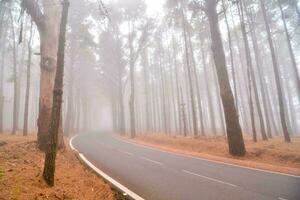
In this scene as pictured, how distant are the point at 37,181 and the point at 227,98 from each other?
11.9 meters

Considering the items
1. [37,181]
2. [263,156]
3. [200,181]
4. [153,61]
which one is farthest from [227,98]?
[153,61]

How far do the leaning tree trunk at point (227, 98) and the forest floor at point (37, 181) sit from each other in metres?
8.83

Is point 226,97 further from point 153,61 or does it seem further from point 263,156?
point 153,61

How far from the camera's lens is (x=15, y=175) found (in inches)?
279

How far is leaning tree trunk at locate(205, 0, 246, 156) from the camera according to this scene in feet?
48.4

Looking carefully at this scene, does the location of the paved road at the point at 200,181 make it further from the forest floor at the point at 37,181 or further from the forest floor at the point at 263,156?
the forest floor at the point at 263,156

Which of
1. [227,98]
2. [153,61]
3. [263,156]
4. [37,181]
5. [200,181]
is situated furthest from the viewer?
[153,61]

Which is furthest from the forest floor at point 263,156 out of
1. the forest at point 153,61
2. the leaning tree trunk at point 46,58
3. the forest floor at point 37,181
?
the leaning tree trunk at point 46,58

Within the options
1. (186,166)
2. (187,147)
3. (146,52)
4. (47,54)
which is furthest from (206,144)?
(146,52)

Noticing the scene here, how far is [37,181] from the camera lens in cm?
682

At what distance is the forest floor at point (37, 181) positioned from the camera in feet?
19.5

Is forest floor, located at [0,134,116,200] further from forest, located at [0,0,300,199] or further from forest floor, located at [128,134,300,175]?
forest floor, located at [128,134,300,175]

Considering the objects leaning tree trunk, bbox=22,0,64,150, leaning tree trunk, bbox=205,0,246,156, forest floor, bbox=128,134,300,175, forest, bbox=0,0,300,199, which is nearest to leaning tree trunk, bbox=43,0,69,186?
forest, bbox=0,0,300,199

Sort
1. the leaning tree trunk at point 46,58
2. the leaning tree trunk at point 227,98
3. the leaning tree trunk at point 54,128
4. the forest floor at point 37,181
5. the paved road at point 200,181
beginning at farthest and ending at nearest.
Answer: the leaning tree trunk at point 227,98, the leaning tree trunk at point 46,58, the paved road at point 200,181, the leaning tree trunk at point 54,128, the forest floor at point 37,181
